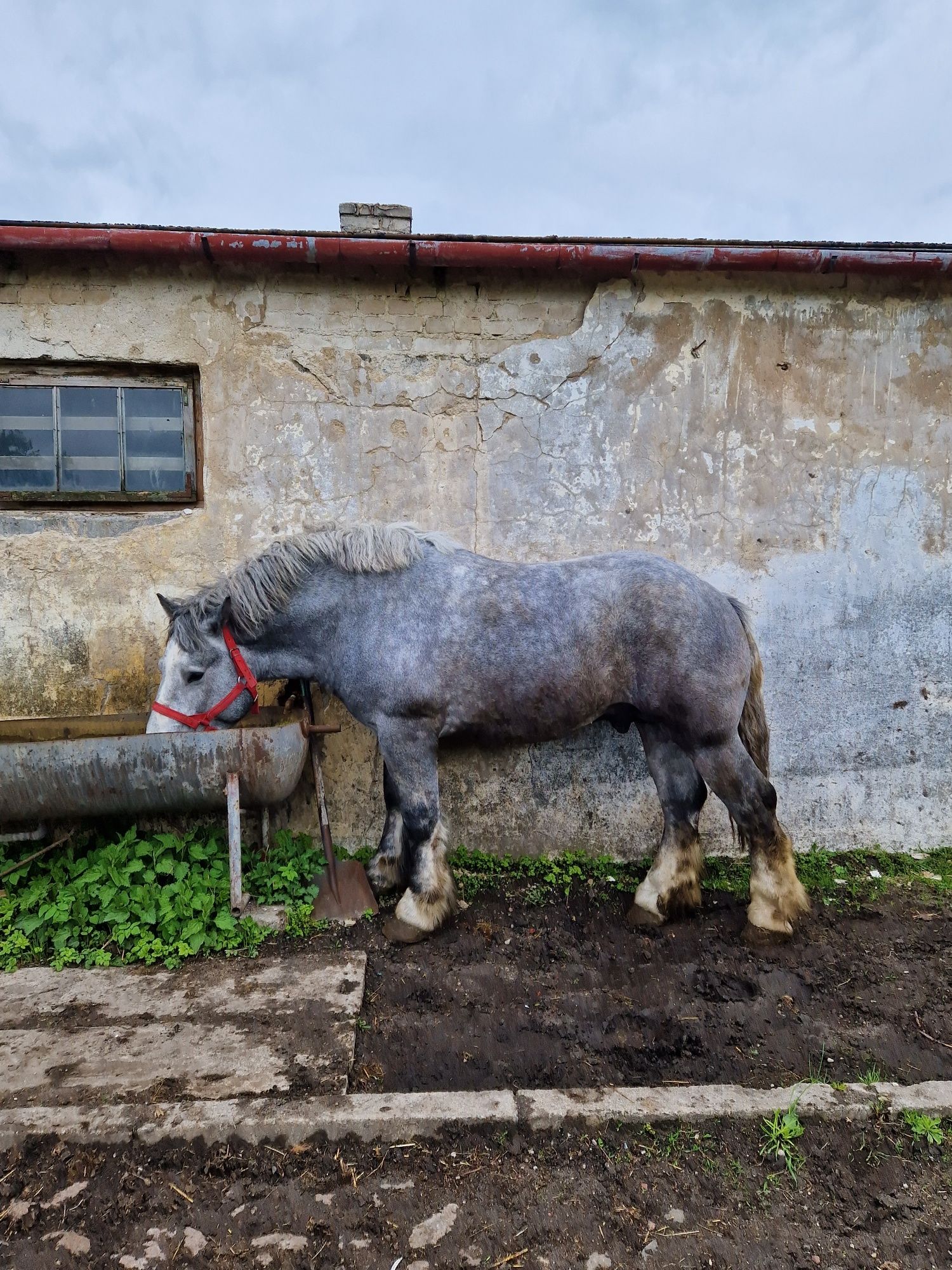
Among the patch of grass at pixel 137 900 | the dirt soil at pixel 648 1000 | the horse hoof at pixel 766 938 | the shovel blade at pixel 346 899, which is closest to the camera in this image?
the dirt soil at pixel 648 1000

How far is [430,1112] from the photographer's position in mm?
2180

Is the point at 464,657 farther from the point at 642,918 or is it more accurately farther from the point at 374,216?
the point at 374,216

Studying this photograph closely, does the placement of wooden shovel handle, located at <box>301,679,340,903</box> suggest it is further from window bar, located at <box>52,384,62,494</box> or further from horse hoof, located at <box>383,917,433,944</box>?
window bar, located at <box>52,384,62,494</box>

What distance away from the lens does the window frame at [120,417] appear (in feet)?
13.4

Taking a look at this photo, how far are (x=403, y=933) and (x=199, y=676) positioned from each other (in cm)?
165

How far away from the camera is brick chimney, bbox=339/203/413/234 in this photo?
508 cm

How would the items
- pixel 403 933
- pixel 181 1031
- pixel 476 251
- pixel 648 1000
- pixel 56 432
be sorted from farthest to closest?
pixel 56 432 < pixel 476 251 < pixel 403 933 < pixel 648 1000 < pixel 181 1031

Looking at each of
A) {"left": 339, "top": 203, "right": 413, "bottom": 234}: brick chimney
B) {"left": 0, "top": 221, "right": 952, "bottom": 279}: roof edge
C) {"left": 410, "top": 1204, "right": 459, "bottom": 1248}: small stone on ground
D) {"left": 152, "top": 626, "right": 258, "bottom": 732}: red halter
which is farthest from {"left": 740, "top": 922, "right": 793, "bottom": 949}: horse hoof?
{"left": 339, "top": 203, "right": 413, "bottom": 234}: brick chimney

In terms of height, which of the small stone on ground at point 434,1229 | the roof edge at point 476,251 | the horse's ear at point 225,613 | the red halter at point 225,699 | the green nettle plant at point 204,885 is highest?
the roof edge at point 476,251

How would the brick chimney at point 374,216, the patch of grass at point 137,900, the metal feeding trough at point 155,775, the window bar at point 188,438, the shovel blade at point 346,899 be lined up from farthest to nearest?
the brick chimney at point 374,216 < the window bar at point 188,438 < the shovel blade at point 346,899 < the patch of grass at point 137,900 < the metal feeding trough at point 155,775

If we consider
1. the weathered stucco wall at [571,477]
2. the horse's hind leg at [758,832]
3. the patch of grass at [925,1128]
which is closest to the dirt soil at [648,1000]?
the horse's hind leg at [758,832]

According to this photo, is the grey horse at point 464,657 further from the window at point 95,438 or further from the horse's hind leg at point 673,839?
the window at point 95,438

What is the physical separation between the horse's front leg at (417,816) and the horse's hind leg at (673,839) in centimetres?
110

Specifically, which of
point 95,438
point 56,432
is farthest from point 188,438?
point 56,432
